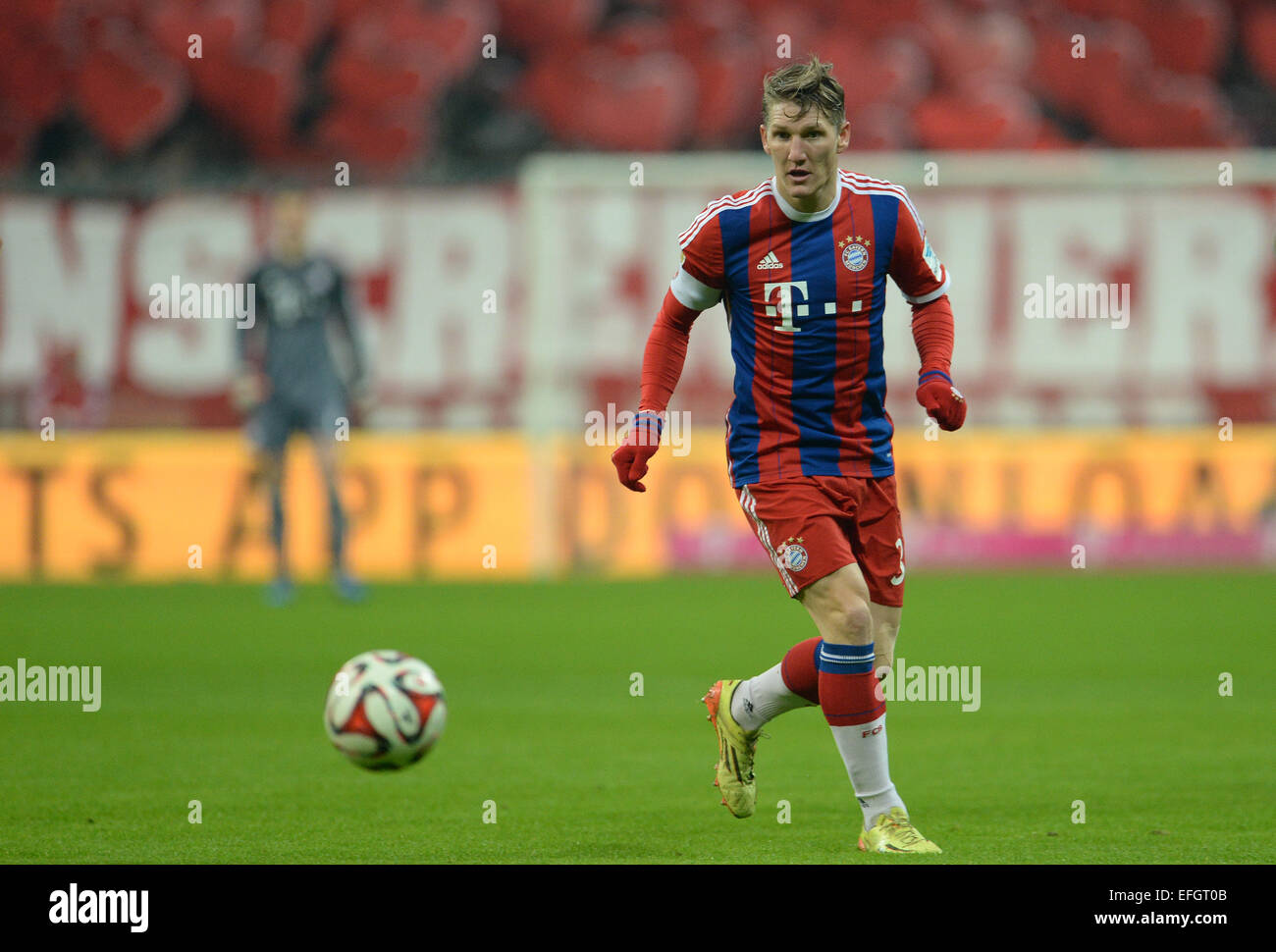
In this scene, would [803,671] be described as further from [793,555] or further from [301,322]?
[301,322]

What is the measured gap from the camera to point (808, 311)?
529 centimetres

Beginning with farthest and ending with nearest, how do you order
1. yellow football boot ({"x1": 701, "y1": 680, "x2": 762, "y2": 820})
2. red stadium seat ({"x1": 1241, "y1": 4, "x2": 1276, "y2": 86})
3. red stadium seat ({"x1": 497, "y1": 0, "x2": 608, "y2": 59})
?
red stadium seat ({"x1": 1241, "y1": 4, "x2": 1276, "y2": 86}) < red stadium seat ({"x1": 497, "y1": 0, "x2": 608, "y2": 59}) < yellow football boot ({"x1": 701, "y1": 680, "x2": 762, "y2": 820})

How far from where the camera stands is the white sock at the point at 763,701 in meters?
5.50

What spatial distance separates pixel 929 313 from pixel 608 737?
2513 mm

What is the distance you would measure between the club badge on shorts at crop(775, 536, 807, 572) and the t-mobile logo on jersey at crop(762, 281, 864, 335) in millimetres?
590

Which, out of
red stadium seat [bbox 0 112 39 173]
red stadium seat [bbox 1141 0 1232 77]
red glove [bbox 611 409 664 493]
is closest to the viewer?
red glove [bbox 611 409 664 493]

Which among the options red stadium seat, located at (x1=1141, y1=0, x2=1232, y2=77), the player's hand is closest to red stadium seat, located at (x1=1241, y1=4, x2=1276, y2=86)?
red stadium seat, located at (x1=1141, y1=0, x2=1232, y2=77)

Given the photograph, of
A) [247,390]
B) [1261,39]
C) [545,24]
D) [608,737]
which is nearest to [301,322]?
[247,390]

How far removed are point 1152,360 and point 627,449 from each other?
11564 mm

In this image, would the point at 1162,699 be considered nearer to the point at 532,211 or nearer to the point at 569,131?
the point at 532,211

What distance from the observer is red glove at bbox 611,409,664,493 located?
524cm

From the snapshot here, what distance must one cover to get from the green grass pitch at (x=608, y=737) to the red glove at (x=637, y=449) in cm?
98

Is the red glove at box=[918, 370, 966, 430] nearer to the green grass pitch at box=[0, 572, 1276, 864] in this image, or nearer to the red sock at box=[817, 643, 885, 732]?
the red sock at box=[817, 643, 885, 732]

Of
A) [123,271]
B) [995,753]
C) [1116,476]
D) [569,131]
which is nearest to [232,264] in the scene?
[123,271]
